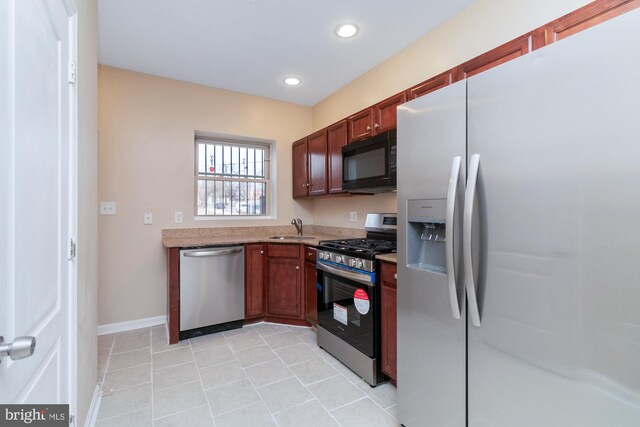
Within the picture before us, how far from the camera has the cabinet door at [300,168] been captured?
3.65 meters

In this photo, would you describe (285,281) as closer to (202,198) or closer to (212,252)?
(212,252)

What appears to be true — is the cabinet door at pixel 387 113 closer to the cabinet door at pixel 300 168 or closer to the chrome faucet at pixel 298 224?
the cabinet door at pixel 300 168

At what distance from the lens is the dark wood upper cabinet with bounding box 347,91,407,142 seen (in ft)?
7.82

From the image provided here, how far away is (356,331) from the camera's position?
2193 mm

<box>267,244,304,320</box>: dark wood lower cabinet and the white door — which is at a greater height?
the white door

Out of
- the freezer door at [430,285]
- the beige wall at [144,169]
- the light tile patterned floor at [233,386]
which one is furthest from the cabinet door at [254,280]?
the freezer door at [430,285]

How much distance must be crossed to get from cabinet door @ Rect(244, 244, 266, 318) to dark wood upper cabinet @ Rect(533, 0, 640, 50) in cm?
273

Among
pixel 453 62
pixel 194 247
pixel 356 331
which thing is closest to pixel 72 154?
pixel 194 247

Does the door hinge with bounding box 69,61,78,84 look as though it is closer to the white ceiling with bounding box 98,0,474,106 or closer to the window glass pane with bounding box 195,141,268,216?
the white ceiling with bounding box 98,0,474,106

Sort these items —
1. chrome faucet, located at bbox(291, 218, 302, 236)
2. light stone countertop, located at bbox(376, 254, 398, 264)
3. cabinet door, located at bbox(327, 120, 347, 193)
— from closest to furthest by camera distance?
light stone countertop, located at bbox(376, 254, 398, 264), cabinet door, located at bbox(327, 120, 347, 193), chrome faucet, located at bbox(291, 218, 302, 236)

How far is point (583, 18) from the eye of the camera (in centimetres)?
140

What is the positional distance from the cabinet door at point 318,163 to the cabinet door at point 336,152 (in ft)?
0.30

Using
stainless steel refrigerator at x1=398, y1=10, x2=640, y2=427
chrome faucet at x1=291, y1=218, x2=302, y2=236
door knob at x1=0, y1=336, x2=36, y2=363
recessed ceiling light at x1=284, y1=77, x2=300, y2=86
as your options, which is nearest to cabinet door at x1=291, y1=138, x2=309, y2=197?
chrome faucet at x1=291, y1=218, x2=302, y2=236

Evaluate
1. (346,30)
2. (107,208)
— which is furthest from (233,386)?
(346,30)
